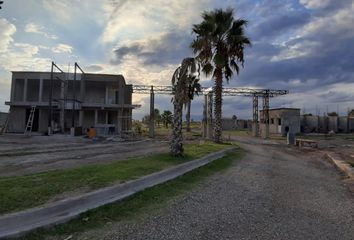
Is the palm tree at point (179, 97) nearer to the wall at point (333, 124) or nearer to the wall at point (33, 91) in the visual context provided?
the wall at point (33, 91)

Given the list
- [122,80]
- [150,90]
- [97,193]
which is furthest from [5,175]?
[150,90]

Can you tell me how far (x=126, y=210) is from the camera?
259 inches

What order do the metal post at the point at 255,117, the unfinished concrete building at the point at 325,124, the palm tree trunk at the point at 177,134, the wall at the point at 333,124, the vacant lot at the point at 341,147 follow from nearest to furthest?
the palm tree trunk at the point at 177,134, the vacant lot at the point at 341,147, the metal post at the point at 255,117, the unfinished concrete building at the point at 325,124, the wall at the point at 333,124

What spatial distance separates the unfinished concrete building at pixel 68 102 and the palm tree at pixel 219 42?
13.3 m

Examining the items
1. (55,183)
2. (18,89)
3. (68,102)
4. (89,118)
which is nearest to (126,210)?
(55,183)

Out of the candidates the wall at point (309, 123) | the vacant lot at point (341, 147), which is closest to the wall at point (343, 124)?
the wall at point (309, 123)

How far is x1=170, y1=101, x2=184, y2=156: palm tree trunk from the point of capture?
1455 cm

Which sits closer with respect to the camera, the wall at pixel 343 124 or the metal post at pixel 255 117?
the metal post at pixel 255 117

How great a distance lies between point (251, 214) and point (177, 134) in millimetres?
8059

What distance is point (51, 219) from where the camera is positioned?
5.52 m

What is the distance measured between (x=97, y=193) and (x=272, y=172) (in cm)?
842

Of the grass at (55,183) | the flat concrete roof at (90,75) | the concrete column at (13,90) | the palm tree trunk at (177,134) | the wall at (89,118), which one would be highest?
the flat concrete roof at (90,75)

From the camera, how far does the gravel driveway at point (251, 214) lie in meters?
5.47

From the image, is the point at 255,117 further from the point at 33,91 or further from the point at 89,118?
the point at 33,91
